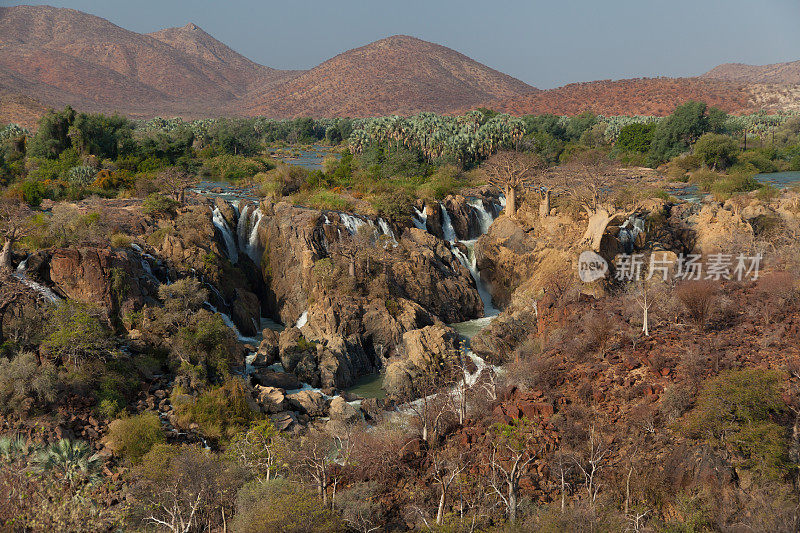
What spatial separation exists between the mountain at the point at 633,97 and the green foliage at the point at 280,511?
439 ft

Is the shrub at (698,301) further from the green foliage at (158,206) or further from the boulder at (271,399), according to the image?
the green foliage at (158,206)

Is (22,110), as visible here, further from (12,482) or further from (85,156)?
(12,482)

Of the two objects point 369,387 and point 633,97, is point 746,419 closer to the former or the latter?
point 369,387

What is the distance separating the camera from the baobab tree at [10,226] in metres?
23.1

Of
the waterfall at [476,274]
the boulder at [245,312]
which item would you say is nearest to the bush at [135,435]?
the boulder at [245,312]

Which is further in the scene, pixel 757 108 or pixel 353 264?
pixel 757 108

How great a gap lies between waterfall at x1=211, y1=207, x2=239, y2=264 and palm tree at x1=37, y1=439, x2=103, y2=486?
61.7 feet

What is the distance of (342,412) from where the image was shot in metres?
22.2

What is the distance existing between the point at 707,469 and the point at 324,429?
11.9m

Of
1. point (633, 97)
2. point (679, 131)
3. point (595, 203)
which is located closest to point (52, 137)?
point (595, 203)

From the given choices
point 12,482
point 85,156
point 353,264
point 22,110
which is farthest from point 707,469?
point 22,110

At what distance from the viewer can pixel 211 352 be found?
2423 centimetres

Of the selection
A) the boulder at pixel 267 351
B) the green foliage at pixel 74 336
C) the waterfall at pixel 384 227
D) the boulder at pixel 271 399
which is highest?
the waterfall at pixel 384 227

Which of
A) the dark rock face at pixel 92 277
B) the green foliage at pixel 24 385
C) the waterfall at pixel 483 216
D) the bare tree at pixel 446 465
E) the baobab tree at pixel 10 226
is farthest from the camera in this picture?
the waterfall at pixel 483 216
